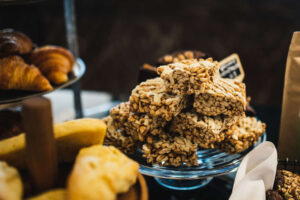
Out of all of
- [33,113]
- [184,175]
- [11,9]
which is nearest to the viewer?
[33,113]

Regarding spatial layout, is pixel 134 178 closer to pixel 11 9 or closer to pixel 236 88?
pixel 236 88

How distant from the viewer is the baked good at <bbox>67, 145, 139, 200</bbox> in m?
0.43

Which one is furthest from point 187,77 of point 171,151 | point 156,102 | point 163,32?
point 163,32

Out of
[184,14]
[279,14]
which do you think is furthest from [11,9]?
[279,14]

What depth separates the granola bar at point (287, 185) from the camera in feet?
2.17

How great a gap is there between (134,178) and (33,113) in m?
0.19

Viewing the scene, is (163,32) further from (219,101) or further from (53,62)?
(219,101)

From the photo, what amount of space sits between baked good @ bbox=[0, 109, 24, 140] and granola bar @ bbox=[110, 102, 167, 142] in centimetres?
35

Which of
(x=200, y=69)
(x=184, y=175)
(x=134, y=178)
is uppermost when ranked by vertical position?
(x=200, y=69)

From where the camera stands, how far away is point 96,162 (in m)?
0.48

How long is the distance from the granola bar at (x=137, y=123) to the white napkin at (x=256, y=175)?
0.75 feet

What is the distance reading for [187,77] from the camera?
70cm

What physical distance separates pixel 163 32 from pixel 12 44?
142 cm

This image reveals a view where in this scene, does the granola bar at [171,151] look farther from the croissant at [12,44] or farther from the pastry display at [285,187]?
the croissant at [12,44]
